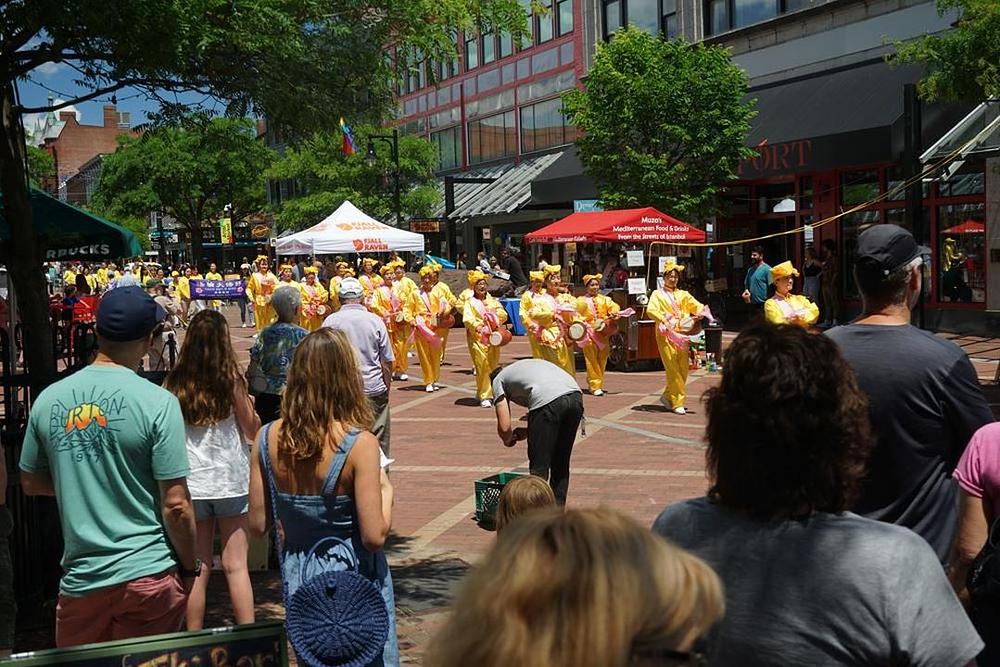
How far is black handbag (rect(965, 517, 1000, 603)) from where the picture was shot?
280cm

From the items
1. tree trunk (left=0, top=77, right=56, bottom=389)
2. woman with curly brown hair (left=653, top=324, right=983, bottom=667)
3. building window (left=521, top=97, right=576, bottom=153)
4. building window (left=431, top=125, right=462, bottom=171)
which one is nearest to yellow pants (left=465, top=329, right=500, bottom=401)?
tree trunk (left=0, top=77, right=56, bottom=389)

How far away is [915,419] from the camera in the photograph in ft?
10.2

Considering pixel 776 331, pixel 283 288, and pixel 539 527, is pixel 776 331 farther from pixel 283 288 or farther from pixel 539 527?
pixel 283 288

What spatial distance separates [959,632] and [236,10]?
5.20m

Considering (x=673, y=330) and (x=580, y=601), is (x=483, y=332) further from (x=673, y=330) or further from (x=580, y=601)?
(x=580, y=601)

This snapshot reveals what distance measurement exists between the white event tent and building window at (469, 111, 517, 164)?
15013 mm

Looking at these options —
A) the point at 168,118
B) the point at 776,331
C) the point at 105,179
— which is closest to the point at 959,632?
the point at 776,331

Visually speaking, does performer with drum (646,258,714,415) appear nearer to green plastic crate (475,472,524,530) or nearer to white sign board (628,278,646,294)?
white sign board (628,278,646,294)

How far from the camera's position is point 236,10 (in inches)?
239

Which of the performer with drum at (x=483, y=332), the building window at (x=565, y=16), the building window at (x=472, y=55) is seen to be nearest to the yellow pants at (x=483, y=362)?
the performer with drum at (x=483, y=332)

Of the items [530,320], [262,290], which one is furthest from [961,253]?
[262,290]

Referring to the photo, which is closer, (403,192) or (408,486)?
(408,486)

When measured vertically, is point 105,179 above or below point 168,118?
above

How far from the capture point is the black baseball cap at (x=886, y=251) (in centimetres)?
331
